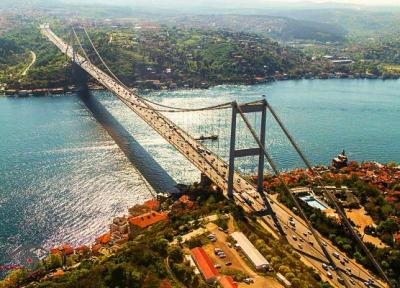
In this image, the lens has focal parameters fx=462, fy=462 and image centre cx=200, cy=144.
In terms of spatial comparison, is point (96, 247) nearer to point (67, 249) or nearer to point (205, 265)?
point (67, 249)

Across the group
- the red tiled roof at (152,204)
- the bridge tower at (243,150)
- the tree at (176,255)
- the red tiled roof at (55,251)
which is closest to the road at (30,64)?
the red tiled roof at (152,204)

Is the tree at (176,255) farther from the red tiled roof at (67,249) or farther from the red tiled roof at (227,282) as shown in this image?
the red tiled roof at (67,249)

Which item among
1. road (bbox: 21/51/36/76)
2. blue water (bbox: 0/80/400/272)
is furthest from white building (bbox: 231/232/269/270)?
road (bbox: 21/51/36/76)

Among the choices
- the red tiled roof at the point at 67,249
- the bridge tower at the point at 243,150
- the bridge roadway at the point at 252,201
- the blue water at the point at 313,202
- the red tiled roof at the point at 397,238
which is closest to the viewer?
the bridge roadway at the point at 252,201

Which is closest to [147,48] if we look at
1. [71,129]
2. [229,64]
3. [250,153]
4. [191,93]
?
[229,64]

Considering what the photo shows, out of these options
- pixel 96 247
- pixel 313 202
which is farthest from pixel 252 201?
pixel 96 247

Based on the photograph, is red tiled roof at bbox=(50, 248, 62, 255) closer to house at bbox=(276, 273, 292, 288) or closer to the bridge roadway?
the bridge roadway
